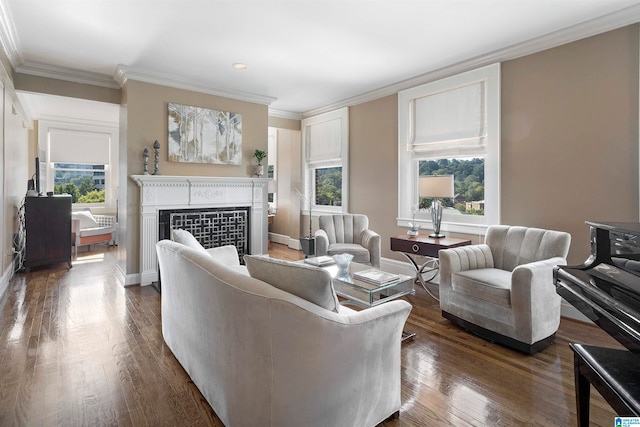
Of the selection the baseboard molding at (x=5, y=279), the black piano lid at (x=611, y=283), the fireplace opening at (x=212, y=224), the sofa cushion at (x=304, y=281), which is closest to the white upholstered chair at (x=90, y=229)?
the baseboard molding at (x=5, y=279)

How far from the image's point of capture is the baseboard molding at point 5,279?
3.70m

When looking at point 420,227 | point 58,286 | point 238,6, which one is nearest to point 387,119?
point 420,227

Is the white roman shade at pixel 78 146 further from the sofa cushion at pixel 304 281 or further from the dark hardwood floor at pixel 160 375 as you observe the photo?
the sofa cushion at pixel 304 281

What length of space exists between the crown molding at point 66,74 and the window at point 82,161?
3.16 metres

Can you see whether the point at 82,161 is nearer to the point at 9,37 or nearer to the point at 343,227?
the point at 9,37

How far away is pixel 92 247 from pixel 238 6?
6075mm

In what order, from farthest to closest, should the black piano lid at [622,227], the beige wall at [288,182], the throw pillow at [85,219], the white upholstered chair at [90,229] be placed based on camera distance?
the beige wall at [288,182] < the throw pillow at [85,219] < the white upholstered chair at [90,229] < the black piano lid at [622,227]

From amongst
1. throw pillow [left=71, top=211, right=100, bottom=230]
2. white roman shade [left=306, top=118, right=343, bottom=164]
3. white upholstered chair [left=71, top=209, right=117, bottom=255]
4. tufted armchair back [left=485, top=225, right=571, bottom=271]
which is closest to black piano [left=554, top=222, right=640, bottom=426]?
tufted armchair back [left=485, top=225, right=571, bottom=271]

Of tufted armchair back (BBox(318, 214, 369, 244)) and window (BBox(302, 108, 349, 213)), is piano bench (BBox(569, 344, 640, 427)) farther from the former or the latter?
window (BBox(302, 108, 349, 213))

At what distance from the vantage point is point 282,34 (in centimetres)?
321

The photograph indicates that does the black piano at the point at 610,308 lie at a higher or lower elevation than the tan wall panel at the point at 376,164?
lower

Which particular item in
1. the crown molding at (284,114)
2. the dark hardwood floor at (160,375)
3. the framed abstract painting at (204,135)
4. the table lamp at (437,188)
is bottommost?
the dark hardwood floor at (160,375)

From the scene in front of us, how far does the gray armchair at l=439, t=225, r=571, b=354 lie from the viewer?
2.43 meters

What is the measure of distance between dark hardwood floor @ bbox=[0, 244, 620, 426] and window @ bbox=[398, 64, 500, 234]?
1.33 meters
